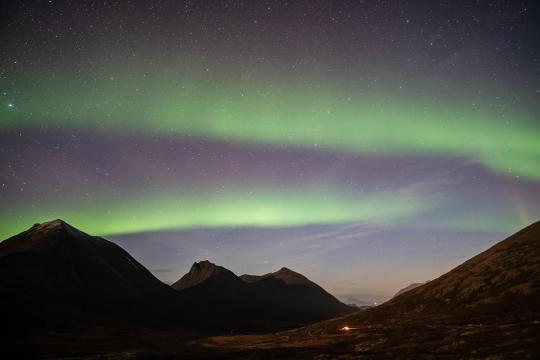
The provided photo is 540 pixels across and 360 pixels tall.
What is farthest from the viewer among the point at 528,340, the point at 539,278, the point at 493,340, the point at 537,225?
the point at 537,225

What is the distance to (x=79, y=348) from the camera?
356ft

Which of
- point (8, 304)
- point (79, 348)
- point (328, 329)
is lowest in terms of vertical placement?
point (328, 329)

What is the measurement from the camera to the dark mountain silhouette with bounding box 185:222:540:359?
64.0 metres

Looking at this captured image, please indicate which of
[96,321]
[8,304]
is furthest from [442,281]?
[8,304]

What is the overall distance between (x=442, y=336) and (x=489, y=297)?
179ft

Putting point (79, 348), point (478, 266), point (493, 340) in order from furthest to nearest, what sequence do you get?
point (478, 266), point (79, 348), point (493, 340)

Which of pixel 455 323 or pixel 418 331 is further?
pixel 455 323

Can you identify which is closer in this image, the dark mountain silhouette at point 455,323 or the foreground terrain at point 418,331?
the dark mountain silhouette at point 455,323

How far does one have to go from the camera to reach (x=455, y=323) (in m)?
98.4

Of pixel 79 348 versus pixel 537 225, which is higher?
pixel 537 225

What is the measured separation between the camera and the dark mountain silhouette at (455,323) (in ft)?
210

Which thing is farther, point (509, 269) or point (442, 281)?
point (442, 281)

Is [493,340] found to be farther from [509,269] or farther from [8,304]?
[8,304]

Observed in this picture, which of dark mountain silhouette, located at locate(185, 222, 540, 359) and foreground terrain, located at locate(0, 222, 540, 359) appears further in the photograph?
foreground terrain, located at locate(0, 222, 540, 359)
